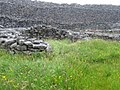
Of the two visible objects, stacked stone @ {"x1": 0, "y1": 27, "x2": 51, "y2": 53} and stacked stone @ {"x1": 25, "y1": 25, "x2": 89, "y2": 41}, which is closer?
stacked stone @ {"x1": 0, "y1": 27, "x2": 51, "y2": 53}

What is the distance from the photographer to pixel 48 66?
11297 millimetres

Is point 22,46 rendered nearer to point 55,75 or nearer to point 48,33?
point 55,75

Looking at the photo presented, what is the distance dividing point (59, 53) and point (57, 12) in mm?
27721

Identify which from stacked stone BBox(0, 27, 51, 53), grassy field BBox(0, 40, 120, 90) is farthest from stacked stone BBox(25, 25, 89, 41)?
grassy field BBox(0, 40, 120, 90)

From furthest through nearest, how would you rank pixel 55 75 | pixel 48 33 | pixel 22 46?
pixel 48 33
pixel 22 46
pixel 55 75

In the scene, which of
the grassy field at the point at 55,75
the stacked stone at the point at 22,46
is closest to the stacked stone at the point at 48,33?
the stacked stone at the point at 22,46

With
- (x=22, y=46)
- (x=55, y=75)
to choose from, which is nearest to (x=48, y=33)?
(x=22, y=46)

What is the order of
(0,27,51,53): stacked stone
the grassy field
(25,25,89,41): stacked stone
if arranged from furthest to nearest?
(25,25,89,41): stacked stone
(0,27,51,53): stacked stone
the grassy field

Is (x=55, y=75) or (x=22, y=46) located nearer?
(x=55, y=75)

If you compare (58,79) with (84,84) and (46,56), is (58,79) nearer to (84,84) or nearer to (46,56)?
(84,84)

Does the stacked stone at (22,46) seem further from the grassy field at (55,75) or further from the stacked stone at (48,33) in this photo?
the stacked stone at (48,33)

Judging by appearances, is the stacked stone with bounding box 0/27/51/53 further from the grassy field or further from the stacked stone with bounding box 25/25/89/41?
the stacked stone with bounding box 25/25/89/41

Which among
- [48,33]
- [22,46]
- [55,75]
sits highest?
[55,75]

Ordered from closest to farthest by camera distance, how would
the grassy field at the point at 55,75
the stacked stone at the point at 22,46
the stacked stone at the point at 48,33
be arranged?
1. the grassy field at the point at 55,75
2. the stacked stone at the point at 22,46
3. the stacked stone at the point at 48,33
